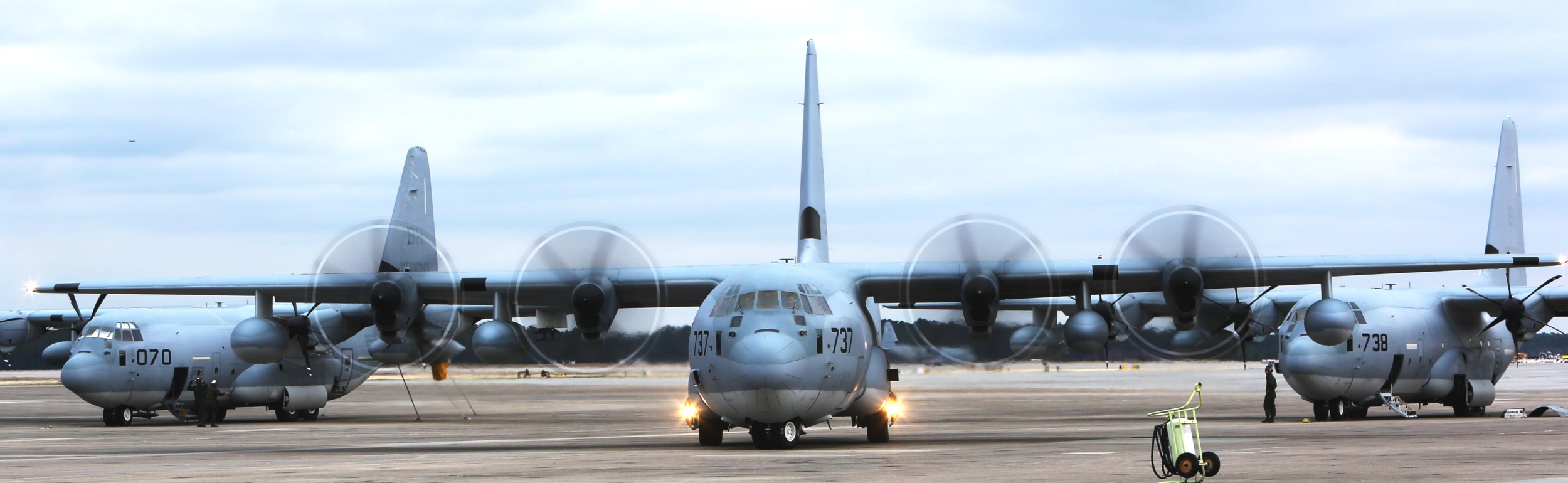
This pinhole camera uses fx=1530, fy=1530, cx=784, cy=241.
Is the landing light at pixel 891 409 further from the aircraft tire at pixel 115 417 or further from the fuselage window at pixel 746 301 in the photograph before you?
the aircraft tire at pixel 115 417

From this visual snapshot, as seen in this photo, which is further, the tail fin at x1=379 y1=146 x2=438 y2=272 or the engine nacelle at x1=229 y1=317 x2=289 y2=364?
the tail fin at x1=379 y1=146 x2=438 y2=272

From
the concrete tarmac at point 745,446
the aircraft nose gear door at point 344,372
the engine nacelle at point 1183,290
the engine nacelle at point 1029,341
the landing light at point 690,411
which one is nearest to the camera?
the concrete tarmac at point 745,446

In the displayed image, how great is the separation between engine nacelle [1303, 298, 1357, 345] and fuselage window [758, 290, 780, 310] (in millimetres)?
10398

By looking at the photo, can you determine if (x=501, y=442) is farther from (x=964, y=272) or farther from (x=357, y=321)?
(x=357, y=321)

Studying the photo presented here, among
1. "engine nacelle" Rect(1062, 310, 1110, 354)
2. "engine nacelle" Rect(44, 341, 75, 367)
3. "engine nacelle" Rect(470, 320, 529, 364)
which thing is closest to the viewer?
"engine nacelle" Rect(1062, 310, 1110, 354)

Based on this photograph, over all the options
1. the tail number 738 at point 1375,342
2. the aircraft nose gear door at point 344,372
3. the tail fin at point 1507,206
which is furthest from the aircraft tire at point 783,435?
the tail fin at point 1507,206

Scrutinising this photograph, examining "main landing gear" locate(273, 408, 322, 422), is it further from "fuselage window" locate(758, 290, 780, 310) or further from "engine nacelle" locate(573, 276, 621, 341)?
"fuselage window" locate(758, 290, 780, 310)

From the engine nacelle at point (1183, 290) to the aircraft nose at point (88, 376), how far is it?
24867 mm

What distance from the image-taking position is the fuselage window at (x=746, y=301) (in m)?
22.5

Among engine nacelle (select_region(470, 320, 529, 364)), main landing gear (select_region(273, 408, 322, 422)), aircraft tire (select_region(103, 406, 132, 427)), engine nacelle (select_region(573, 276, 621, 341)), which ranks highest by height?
engine nacelle (select_region(573, 276, 621, 341))

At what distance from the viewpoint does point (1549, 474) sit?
16688 millimetres

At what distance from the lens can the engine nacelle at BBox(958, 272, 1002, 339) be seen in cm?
2473

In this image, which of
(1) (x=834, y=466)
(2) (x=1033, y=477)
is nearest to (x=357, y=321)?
(1) (x=834, y=466)

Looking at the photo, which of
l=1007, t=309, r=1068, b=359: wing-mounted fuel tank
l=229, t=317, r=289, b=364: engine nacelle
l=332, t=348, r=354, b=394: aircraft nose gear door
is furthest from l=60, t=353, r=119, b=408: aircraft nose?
l=1007, t=309, r=1068, b=359: wing-mounted fuel tank
